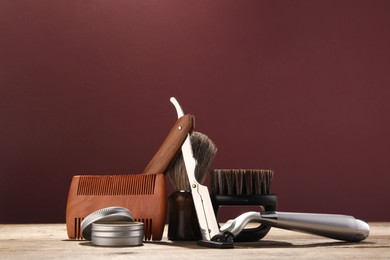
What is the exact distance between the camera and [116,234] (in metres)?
1.11

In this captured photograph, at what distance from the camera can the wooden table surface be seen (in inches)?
39.6

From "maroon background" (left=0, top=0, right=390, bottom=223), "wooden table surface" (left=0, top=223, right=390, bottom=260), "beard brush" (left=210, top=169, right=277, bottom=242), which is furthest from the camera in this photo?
"maroon background" (left=0, top=0, right=390, bottom=223)

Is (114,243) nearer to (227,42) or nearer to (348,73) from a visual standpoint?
(227,42)

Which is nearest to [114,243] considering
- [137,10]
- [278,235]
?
[278,235]

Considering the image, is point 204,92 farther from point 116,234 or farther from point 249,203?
point 116,234

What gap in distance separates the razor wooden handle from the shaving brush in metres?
0.01

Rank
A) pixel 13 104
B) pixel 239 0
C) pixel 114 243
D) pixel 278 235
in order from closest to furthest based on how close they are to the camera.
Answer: pixel 114 243, pixel 278 235, pixel 13 104, pixel 239 0

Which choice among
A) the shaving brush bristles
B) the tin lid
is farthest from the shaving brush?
the tin lid

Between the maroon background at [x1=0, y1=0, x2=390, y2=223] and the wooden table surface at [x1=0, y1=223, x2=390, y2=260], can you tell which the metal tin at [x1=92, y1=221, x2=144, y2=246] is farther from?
the maroon background at [x1=0, y1=0, x2=390, y2=223]

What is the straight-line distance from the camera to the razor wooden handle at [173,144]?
1238 millimetres

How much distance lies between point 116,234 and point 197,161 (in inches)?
9.1

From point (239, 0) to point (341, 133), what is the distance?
1.62 ft

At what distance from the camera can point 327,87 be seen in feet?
6.47

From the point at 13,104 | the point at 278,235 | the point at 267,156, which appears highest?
the point at 13,104
